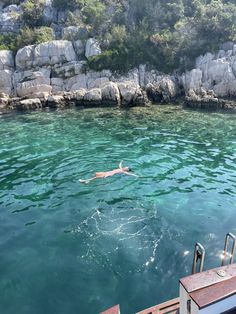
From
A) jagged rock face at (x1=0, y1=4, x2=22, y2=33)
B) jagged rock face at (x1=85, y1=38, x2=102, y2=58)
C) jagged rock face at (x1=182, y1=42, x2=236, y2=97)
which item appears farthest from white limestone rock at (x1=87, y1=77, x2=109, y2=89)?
jagged rock face at (x1=0, y1=4, x2=22, y2=33)

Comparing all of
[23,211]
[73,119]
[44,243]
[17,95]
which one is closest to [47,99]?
[17,95]

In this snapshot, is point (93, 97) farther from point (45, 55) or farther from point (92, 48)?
point (45, 55)

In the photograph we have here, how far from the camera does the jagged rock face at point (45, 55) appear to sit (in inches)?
1622

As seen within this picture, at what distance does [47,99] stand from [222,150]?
22871mm

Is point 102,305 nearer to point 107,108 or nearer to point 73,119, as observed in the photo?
point 73,119

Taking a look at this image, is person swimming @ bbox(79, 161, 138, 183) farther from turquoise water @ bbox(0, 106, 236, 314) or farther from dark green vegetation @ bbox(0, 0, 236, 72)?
dark green vegetation @ bbox(0, 0, 236, 72)

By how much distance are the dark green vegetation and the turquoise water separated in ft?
63.3

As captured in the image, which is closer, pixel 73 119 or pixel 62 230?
pixel 62 230

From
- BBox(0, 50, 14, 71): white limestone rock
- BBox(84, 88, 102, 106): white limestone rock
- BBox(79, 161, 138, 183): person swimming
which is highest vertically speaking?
BBox(0, 50, 14, 71): white limestone rock

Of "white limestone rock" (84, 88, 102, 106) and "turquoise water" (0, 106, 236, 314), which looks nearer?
"turquoise water" (0, 106, 236, 314)

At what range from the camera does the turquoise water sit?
872 cm

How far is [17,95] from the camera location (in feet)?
128

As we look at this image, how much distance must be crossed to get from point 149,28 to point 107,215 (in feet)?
124

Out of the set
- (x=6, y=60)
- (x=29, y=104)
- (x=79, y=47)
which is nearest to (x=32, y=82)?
(x=29, y=104)
